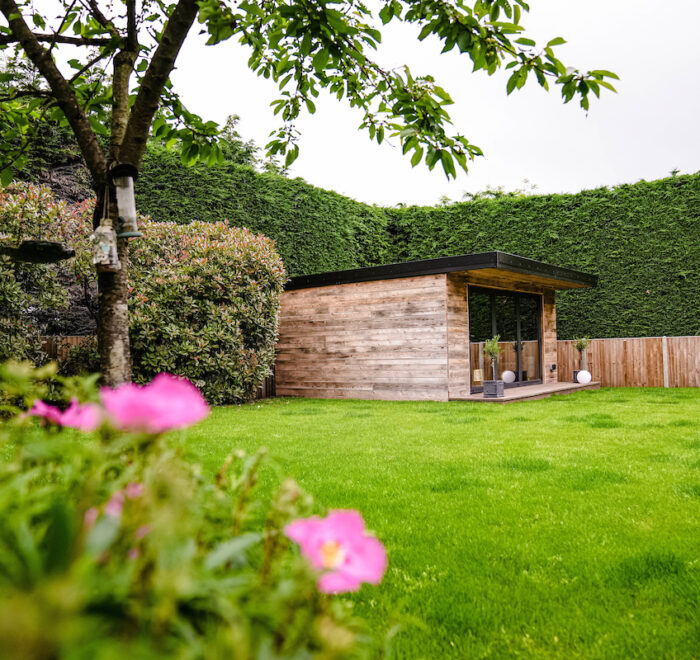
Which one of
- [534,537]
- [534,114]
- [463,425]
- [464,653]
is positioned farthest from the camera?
[534,114]

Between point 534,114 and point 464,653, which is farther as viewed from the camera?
point 534,114

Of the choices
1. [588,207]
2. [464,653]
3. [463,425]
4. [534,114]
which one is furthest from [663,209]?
[464,653]

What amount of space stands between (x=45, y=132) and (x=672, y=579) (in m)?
9.79

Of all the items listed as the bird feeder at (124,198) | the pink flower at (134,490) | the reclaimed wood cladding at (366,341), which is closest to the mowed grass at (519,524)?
the pink flower at (134,490)

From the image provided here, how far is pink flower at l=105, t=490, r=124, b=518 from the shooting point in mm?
597

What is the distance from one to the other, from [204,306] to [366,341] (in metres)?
3.19

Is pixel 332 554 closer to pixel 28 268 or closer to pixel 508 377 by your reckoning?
pixel 28 268

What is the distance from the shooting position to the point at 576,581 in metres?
2.34

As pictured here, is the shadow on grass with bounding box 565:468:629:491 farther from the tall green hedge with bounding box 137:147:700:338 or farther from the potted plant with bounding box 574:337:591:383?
the potted plant with bounding box 574:337:591:383

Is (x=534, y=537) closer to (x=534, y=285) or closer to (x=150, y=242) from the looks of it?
(x=150, y=242)

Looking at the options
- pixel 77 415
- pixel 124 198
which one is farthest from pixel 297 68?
pixel 77 415

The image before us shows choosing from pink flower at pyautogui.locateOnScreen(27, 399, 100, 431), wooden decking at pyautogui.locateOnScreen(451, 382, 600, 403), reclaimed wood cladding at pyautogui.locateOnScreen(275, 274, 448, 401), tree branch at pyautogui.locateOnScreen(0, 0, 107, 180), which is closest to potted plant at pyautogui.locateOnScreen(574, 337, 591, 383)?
wooden decking at pyautogui.locateOnScreen(451, 382, 600, 403)

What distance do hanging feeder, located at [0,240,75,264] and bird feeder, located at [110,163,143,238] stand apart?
1.19 feet

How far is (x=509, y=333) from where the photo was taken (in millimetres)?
13750
